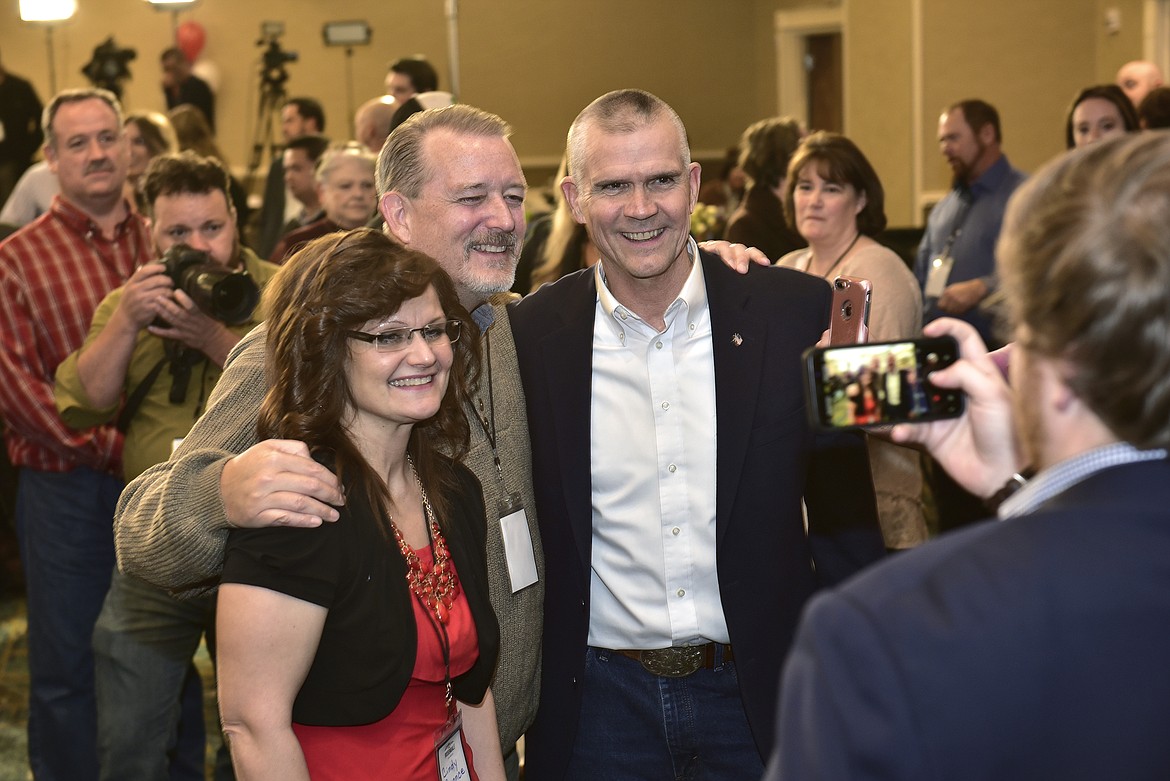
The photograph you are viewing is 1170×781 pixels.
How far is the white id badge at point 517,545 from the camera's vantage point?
2143 mm

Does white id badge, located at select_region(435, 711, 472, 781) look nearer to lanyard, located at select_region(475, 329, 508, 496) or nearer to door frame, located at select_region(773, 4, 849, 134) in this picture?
lanyard, located at select_region(475, 329, 508, 496)

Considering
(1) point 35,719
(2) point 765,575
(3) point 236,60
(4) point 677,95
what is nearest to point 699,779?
(2) point 765,575

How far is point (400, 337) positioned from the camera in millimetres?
1873

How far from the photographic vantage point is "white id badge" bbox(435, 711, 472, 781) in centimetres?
188

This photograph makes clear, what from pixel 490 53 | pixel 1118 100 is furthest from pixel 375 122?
pixel 1118 100

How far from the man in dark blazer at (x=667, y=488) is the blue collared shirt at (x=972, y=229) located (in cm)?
282

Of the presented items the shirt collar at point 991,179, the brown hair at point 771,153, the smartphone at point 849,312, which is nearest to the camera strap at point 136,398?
the smartphone at point 849,312

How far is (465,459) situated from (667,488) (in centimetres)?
38

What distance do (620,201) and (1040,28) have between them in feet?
25.6

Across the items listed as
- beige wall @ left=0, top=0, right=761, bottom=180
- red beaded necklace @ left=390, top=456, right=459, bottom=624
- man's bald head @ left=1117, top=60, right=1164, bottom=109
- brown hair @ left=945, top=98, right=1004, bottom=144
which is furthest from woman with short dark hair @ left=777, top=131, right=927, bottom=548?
man's bald head @ left=1117, top=60, right=1164, bottom=109

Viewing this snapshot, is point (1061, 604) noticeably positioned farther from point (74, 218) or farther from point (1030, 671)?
point (74, 218)

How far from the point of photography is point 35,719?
356cm

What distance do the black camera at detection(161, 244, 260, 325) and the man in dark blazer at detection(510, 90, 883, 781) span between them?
89cm

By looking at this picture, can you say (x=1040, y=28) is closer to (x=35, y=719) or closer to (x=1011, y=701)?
(x=35, y=719)
